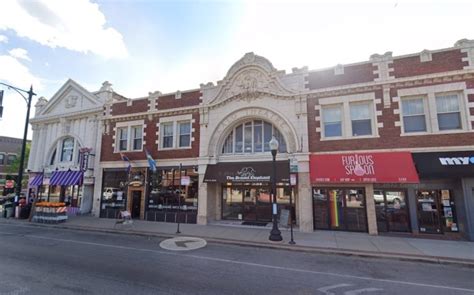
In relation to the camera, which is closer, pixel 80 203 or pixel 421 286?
pixel 421 286

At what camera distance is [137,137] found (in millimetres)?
18703

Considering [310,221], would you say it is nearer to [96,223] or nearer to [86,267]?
[86,267]

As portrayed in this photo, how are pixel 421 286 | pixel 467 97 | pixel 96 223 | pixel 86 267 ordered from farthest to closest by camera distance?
1. pixel 96 223
2. pixel 467 97
3. pixel 86 267
4. pixel 421 286

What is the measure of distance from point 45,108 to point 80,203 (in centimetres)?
1010

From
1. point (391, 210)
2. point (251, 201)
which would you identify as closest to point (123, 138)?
point (251, 201)

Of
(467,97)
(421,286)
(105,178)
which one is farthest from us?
(105,178)

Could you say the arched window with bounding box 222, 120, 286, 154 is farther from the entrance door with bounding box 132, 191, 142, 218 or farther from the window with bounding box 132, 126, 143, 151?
the entrance door with bounding box 132, 191, 142, 218

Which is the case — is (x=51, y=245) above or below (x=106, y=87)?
below

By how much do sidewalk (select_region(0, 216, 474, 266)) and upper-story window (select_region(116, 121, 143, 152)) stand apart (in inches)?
240

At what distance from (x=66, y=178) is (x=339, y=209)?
2021cm

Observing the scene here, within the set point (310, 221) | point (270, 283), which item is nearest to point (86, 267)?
point (270, 283)

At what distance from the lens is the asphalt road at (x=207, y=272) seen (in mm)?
5891

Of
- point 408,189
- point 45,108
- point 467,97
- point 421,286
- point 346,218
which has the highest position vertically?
point 45,108

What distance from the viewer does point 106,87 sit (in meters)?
20.2
